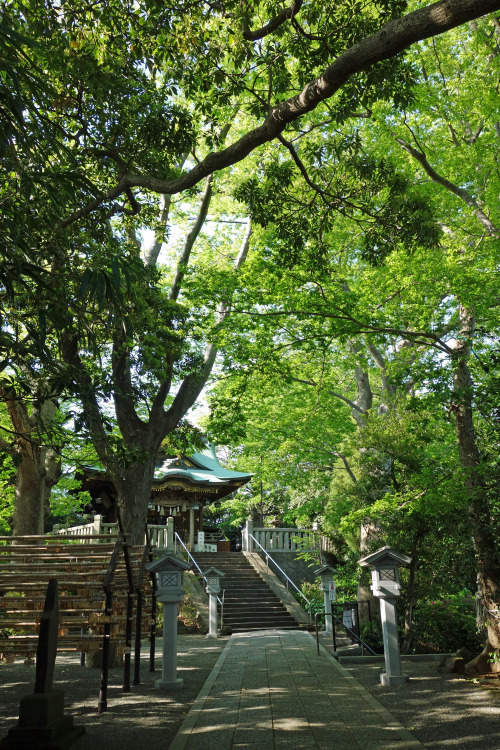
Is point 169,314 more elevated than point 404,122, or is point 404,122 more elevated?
point 404,122

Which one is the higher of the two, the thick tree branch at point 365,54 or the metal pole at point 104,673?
the thick tree branch at point 365,54

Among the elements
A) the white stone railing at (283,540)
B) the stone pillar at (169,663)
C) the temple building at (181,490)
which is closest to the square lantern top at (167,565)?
the stone pillar at (169,663)

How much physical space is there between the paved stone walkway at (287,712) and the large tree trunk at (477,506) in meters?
2.26

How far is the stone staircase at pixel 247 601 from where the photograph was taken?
55.9 feet

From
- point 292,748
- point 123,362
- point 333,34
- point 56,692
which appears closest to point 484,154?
point 333,34

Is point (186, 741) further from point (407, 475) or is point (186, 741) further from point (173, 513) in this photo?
point (173, 513)

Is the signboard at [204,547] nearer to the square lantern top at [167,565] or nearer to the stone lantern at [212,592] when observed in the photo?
the stone lantern at [212,592]

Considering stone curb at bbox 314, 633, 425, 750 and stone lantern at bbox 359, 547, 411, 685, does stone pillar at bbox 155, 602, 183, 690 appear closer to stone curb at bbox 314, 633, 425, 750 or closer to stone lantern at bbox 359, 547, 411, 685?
stone curb at bbox 314, 633, 425, 750

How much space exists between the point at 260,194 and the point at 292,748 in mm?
6890

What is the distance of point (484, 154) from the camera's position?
10.9m

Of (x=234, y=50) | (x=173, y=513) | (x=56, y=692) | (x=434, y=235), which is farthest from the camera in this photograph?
(x=173, y=513)

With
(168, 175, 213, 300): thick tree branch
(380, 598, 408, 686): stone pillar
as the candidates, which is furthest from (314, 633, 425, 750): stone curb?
(168, 175, 213, 300): thick tree branch

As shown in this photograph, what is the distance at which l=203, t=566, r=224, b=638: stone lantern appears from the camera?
15.2 metres

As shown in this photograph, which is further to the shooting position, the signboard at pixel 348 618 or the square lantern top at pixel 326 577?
the square lantern top at pixel 326 577
